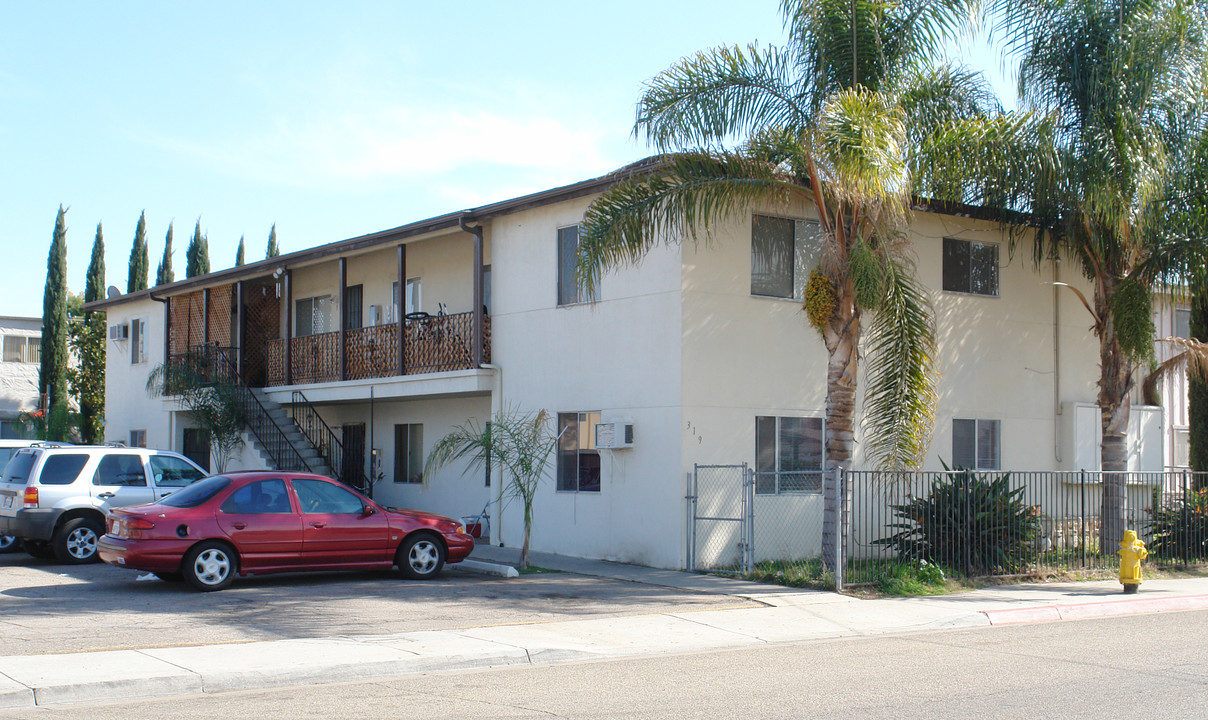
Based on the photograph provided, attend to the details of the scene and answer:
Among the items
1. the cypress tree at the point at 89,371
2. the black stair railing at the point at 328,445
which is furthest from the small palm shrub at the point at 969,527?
the cypress tree at the point at 89,371

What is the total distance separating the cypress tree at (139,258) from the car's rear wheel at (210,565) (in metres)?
36.7

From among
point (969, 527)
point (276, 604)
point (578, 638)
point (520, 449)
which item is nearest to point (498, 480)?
point (520, 449)

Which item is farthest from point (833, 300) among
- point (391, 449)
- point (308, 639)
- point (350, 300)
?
point (350, 300)

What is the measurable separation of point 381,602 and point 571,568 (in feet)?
13.2

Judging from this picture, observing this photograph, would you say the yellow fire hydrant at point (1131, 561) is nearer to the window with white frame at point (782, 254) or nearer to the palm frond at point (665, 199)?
the window with white frame at point (782, 254)

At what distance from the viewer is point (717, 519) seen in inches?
622

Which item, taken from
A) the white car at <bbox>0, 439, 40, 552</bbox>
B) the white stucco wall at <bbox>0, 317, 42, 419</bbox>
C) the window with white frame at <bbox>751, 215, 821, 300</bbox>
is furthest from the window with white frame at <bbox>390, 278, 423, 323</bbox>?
the white stucco wall at <bbox>0, 317, 42, 419</bbox>

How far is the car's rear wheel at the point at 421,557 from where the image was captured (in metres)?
14.7

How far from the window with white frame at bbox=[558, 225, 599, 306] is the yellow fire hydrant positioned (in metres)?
8.35

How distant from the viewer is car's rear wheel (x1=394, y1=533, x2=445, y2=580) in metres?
14.7

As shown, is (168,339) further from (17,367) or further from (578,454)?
(17,367)

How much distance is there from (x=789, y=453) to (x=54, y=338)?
32491 mm

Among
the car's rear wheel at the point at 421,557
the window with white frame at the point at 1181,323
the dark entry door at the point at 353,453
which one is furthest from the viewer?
the window with white frame at the point at 1181,323

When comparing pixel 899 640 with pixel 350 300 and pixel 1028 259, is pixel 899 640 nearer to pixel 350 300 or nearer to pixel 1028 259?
pixel 1028 259
